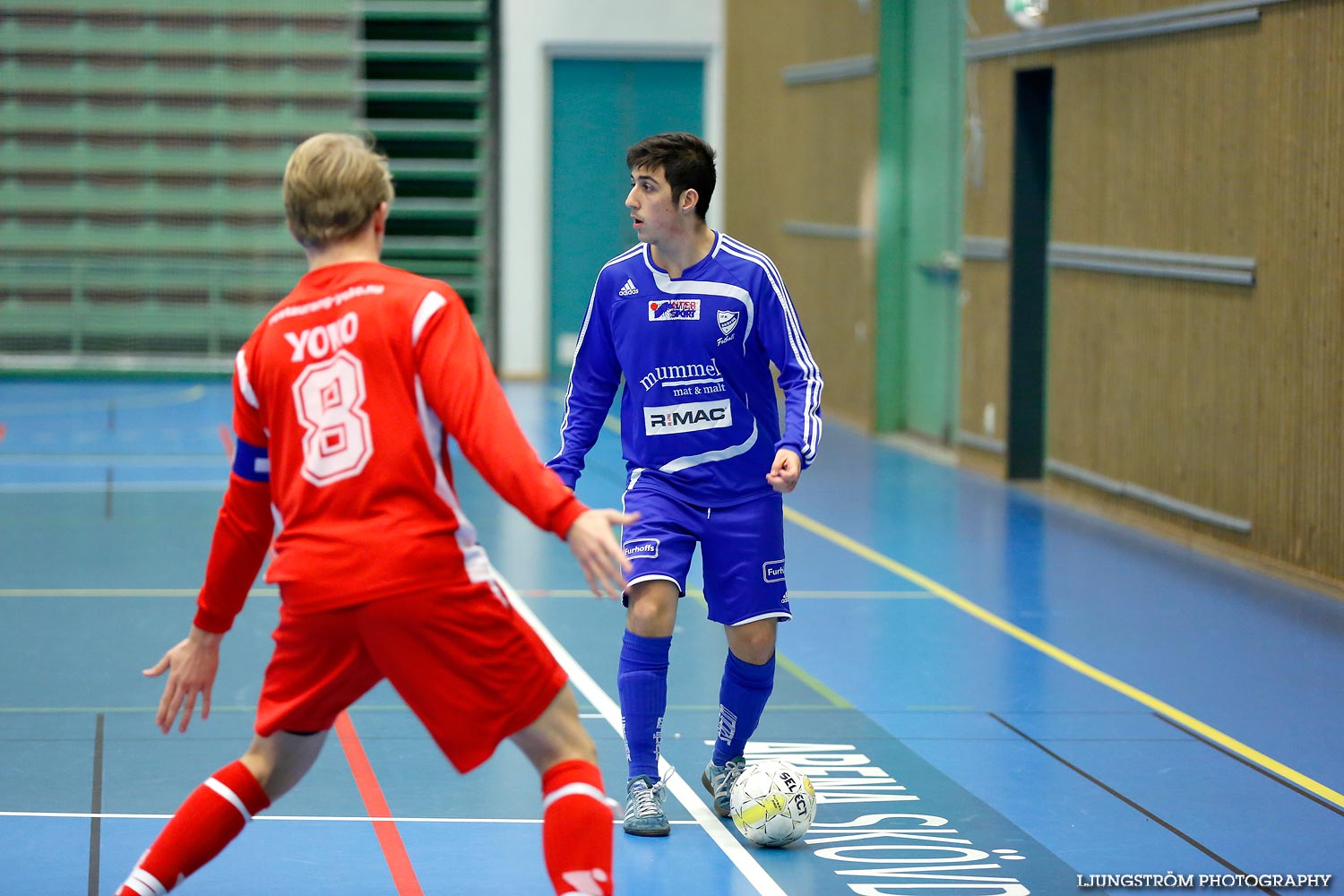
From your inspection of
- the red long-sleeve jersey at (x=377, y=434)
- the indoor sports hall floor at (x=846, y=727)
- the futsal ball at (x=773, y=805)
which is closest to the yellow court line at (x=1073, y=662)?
the indoor sports hall floor at (x=846, y=727)

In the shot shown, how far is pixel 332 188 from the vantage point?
131 inches

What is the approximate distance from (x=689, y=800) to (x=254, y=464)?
2254 millimetres

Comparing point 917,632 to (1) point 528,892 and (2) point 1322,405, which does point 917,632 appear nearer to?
(2) point 1322,405

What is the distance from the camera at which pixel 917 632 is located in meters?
7.73

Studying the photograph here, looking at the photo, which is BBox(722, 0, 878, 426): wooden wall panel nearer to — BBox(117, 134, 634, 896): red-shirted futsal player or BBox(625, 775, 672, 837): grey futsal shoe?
BBox(625, 775, 672, 837): grey futsal shoe

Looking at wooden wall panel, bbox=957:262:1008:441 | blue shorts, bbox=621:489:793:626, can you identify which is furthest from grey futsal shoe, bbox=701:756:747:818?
wooden wall panel, bbox=957:262:1008:441

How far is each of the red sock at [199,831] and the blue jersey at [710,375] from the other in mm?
1596

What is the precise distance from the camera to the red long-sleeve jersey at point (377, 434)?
127 inches

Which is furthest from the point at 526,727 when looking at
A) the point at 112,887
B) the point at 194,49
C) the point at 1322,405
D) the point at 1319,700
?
the point at 194,49

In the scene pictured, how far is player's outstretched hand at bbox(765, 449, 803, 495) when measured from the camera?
15.3ft

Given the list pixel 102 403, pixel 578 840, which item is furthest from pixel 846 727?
pixel 102 403

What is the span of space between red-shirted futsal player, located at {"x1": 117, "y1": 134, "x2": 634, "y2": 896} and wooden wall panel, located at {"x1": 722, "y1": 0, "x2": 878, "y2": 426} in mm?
11934

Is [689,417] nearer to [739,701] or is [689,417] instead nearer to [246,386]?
[739,701]

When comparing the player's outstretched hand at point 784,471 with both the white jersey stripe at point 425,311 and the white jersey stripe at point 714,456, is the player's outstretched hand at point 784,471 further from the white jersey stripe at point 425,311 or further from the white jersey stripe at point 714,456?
the white jersey stripe at point 425,311
